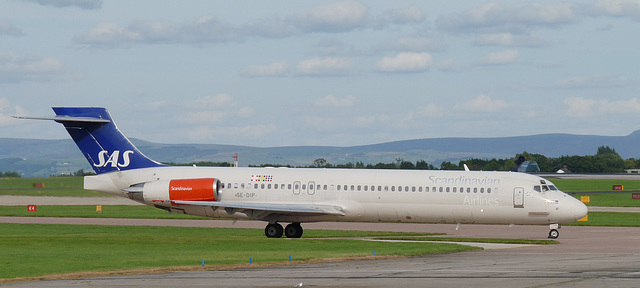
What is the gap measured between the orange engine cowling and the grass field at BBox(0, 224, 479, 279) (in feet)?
7.94

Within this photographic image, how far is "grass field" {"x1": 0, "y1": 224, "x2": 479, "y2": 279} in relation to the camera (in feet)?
90.1

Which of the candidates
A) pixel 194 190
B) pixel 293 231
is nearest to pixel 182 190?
pixel 194 190

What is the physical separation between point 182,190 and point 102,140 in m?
5.61

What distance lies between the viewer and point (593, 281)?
77.4ft

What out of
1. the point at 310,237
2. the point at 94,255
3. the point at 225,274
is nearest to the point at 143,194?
the point at 310,237

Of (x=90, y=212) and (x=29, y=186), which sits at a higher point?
(x=29, y=186)

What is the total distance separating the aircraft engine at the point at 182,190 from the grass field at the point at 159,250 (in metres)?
2.49

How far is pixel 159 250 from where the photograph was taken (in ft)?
107

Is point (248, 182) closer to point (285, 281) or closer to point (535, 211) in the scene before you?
point (535, 211)

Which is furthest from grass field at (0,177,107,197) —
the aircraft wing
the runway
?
the runway

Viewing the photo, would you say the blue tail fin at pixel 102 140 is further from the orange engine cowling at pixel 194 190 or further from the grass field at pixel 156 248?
the grass field at pixel 156 248

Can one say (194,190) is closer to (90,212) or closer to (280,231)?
(280,231)

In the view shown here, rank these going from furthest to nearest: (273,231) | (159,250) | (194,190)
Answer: (273,231) < (194,190) < (159,250)

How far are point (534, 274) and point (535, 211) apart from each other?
15.4 meters
